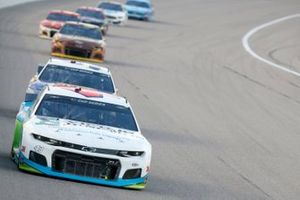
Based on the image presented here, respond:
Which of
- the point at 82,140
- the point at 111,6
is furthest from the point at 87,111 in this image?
the point at 111,6

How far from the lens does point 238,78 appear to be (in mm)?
37188

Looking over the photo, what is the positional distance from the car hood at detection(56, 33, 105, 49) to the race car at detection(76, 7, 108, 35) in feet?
44.7

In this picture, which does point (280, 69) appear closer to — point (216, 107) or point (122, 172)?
point (216, 107)

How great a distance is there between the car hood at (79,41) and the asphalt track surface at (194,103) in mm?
842

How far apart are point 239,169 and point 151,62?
22498 millimetres

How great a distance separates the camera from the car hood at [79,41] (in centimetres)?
3566

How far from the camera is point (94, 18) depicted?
51.5m

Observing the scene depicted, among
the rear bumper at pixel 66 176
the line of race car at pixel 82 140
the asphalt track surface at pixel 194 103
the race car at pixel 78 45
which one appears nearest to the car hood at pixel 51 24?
the asphalt track surface at pixel 194 103

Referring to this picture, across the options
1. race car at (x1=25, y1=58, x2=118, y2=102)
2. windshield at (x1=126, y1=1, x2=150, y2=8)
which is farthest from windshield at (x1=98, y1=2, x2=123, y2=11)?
race car at (x1=25, y1=58, x2=118, y2=102)

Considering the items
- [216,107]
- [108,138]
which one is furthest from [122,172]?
[216,107]

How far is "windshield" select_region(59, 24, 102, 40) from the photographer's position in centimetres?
3691

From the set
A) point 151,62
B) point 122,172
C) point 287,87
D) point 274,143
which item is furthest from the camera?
point 151,62

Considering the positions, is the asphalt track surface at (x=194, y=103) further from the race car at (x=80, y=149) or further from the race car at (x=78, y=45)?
the race car at (x=78, y=45)

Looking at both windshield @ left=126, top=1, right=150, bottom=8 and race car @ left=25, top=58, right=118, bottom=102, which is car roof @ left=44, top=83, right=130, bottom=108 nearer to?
race car @ left=25, top=58, right=118, bottom=102
